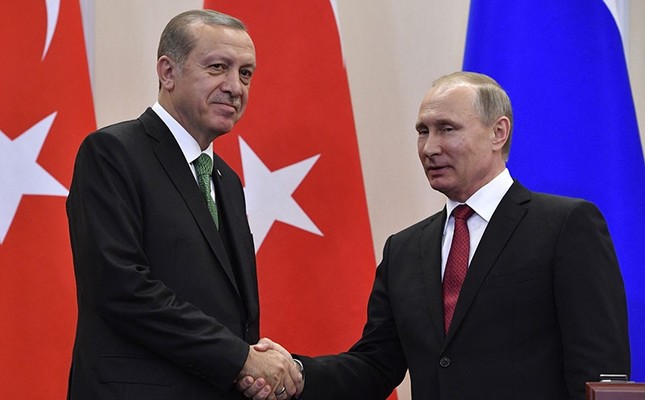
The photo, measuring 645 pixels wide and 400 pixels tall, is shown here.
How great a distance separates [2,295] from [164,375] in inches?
38.0

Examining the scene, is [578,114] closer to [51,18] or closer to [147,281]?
[147,281]

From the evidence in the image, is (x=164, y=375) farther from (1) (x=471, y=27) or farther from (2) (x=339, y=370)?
(1) (x=471, y=27)

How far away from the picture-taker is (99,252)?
2.67 meters

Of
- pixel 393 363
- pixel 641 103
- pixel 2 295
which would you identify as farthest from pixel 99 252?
pixel 641 103

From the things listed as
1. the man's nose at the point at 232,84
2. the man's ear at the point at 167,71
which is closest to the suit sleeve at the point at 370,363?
the man's nose at the point at 232,84

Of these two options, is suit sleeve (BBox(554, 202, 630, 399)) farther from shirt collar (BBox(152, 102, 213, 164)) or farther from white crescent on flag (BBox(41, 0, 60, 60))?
white crescent on flag (BBox(41, 0, 60, 60))

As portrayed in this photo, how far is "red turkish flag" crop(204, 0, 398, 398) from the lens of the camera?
3693 millimetres

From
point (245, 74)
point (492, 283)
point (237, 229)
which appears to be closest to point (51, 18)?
point (245, 74)

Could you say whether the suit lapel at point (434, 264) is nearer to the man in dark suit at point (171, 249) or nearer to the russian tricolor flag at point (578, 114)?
the man in dark suit at point (171, 249)

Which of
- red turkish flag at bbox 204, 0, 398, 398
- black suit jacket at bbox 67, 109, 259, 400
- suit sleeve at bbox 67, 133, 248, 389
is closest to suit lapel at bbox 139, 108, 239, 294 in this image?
black suit jacket at bbox 67, 109, 259, 400

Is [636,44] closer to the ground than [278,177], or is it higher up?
higher up

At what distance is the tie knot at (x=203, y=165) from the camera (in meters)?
2.98

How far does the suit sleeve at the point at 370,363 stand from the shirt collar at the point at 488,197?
388 mm

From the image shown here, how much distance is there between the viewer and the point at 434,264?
302cm
